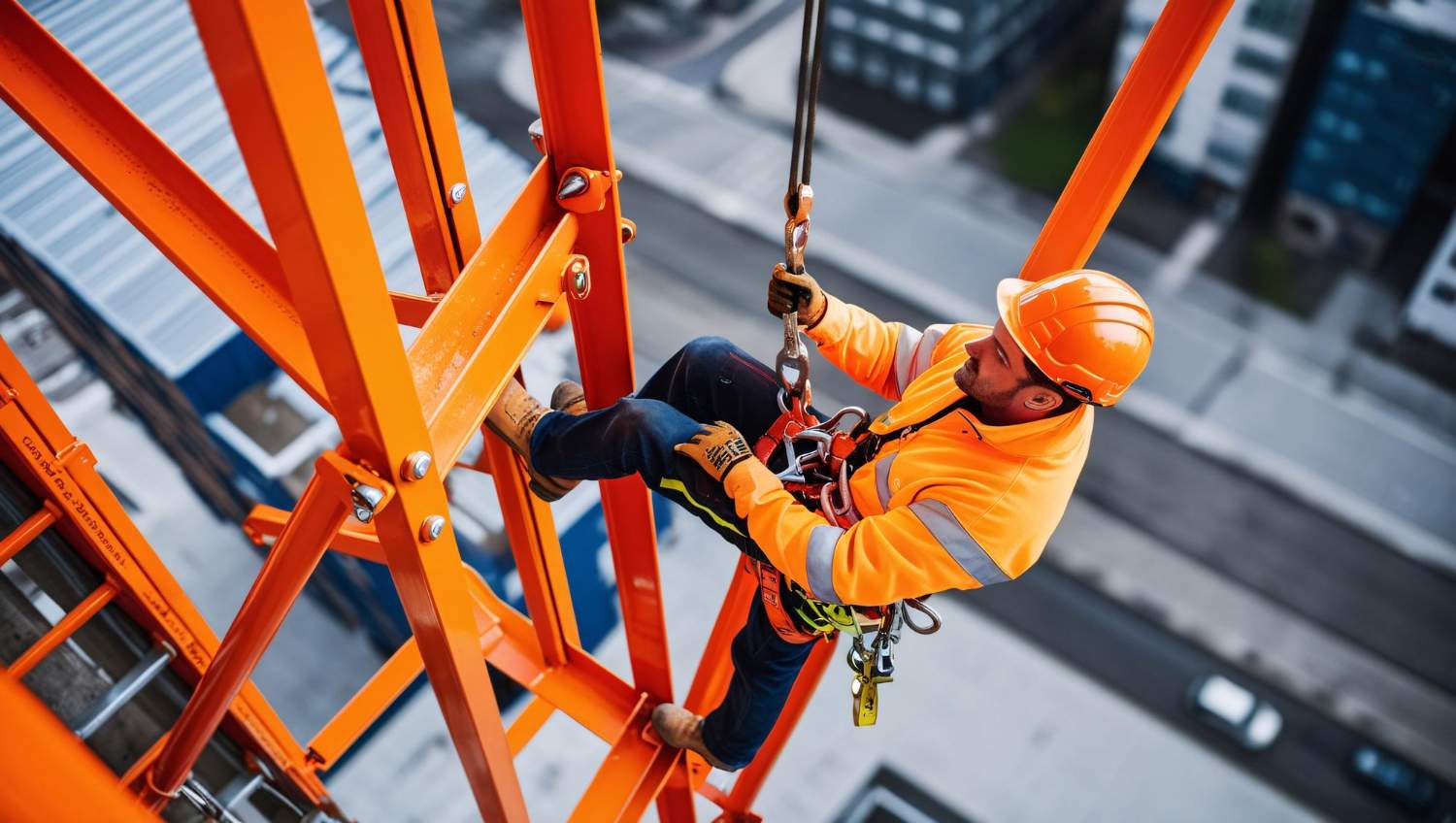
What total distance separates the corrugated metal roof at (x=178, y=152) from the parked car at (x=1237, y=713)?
40.3ft

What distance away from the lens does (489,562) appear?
12.9 m

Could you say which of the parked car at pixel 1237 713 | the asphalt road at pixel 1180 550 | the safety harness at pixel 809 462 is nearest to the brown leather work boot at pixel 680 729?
the safety harness at pixel 809 462

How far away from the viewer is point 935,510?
5125 mm

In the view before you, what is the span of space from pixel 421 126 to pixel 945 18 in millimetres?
21640

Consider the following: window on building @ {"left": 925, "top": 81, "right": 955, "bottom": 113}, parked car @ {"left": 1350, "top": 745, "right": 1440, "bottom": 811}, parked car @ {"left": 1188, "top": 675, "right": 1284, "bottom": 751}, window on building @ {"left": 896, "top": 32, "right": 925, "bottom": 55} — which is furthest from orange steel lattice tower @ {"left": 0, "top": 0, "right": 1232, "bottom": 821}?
window on building @ {"left": 925, "top": 81, "right": 955, "bottom": 113}

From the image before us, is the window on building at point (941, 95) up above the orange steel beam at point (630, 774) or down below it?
above

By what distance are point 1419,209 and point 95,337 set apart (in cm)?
2543

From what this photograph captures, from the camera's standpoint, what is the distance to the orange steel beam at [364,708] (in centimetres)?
841

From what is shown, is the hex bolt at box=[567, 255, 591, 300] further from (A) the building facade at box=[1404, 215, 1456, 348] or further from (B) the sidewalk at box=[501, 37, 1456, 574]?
(A) the building facade at box=[1404, 215, 1456, 348]

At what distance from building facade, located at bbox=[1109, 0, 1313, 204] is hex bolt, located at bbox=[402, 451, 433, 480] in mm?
20447

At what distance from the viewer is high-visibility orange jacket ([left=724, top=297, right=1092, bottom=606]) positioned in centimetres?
511

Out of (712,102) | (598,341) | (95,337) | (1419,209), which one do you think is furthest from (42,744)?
(1419,209)

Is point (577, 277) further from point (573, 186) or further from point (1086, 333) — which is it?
point (1086, 333)

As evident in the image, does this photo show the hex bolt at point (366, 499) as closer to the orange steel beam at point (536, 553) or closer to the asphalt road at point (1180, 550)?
the orange steel beam at point (536, 553)
